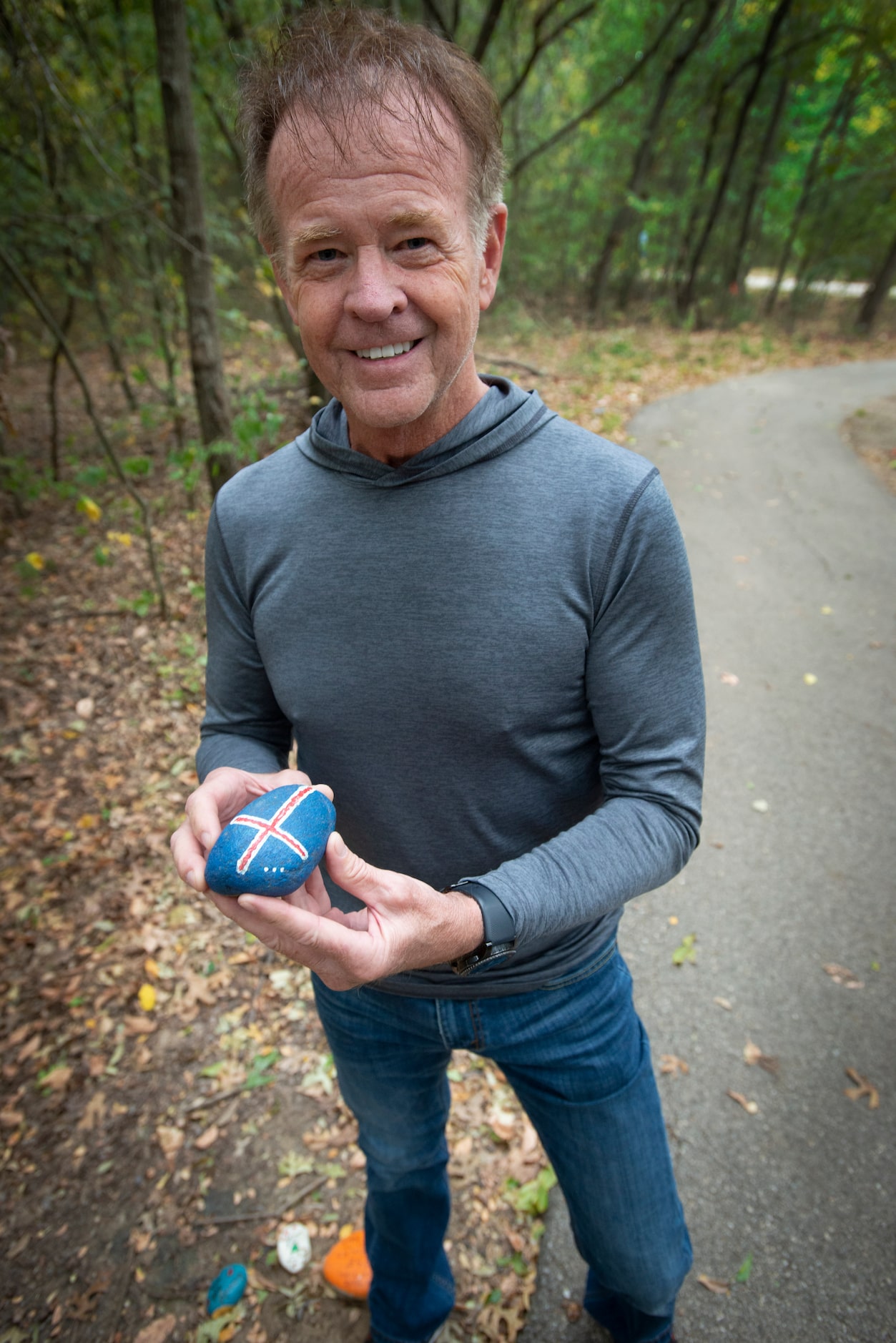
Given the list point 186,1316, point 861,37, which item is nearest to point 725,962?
point 186,1316

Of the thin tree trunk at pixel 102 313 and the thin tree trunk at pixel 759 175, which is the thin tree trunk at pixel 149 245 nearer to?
the thin tree trunk at pixel 102 313

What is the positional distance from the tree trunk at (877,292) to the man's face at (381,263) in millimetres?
20207

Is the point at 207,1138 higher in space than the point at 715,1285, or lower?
lower

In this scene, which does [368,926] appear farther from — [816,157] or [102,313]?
[816,157]

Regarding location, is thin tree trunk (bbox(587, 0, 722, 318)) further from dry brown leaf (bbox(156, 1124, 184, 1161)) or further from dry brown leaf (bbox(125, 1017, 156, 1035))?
dry brown leaf (bbox(156, 1124, 184, 1161))

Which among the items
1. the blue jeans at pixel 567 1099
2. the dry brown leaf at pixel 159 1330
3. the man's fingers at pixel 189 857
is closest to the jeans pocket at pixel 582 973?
the blue jeans at pixel 567 1099

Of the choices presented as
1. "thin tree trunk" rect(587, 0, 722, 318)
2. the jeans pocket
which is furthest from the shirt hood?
"thin tree trunk" rect(587, 0, 722, 318)

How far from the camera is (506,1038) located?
→ 60.2 inches

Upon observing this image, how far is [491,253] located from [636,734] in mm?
1044

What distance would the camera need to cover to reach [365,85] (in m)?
1.14

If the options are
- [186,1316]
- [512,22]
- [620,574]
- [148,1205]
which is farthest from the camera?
[512,22]

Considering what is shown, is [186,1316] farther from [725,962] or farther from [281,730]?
[725,962]

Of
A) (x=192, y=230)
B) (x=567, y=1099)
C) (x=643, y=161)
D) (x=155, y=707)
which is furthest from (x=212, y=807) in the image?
(x=643, y=161)

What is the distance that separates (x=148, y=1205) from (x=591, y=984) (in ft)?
7.00
